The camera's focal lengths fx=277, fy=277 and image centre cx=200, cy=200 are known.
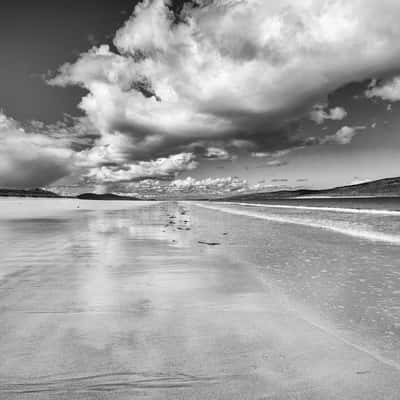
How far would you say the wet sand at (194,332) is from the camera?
3297 millimetres

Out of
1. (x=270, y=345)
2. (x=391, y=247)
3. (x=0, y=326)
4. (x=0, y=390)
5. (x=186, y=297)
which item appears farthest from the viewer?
(x=391, y=247)

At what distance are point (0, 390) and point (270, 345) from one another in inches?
139

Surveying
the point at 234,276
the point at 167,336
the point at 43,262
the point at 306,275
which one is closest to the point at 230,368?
the point at 167,336

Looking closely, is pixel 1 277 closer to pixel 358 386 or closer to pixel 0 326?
pixel 0 326

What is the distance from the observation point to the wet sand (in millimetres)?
3297

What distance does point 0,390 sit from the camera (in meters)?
3.18

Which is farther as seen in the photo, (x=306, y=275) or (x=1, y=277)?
(x=306, y=275)

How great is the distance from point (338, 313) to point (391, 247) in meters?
10.3

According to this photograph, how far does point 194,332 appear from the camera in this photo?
469cm

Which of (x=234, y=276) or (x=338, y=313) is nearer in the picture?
(x=338, y=313)

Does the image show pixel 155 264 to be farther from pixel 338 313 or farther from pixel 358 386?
pixel 358 386

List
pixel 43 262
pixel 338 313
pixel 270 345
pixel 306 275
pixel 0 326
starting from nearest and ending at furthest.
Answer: pixel 270 345, pixel 0 326, pixel 338 313, pixel 306 275, pixel 43 262

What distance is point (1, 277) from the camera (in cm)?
781

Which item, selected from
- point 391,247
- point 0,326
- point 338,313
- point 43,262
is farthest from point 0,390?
point 391,247
